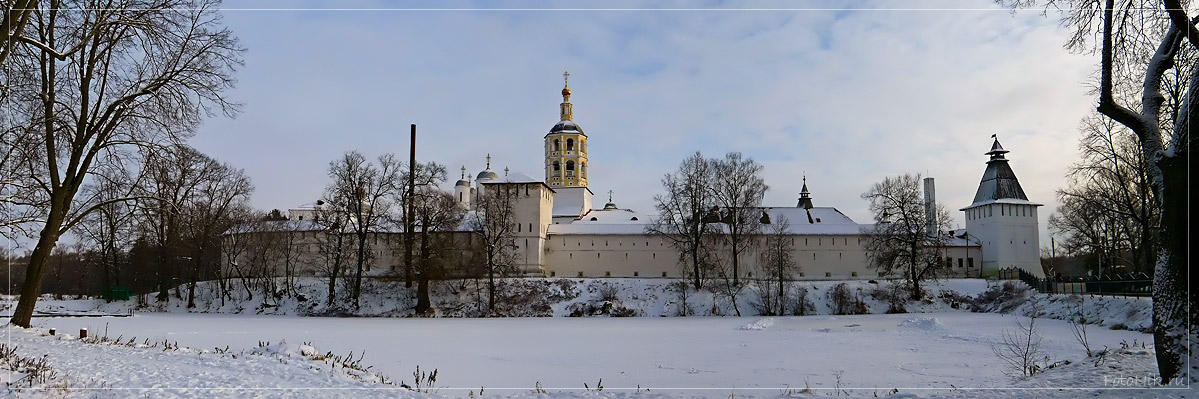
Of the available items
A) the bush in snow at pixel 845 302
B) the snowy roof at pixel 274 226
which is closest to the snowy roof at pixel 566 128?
the snowy roof at pixel 274 226

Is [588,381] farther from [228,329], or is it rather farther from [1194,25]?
[228,329]

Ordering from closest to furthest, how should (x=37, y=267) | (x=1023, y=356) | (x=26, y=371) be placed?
1. (x=26, y=371)
2. (x=1023, y=356)
3. (x=37, y=267)

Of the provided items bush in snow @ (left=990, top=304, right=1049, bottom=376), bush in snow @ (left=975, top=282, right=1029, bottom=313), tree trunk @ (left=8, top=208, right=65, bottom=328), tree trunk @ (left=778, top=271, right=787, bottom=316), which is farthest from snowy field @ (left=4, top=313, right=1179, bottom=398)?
tree trunk @ (left=778, top=271, right=787, bottom=316)

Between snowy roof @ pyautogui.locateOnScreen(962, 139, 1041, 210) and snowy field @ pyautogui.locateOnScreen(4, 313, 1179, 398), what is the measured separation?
2288cm

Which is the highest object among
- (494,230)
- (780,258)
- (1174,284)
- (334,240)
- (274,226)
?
(274,226)

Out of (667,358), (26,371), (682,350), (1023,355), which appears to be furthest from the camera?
(682,350)

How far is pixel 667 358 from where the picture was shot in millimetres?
15203

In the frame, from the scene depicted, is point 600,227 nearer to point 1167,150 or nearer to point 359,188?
point 359,188

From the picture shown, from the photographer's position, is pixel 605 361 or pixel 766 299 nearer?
pixel 605 361

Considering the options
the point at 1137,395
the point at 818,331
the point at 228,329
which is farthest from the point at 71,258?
the point at 1137,395

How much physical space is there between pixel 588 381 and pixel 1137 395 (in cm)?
693

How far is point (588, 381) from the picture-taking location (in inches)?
457

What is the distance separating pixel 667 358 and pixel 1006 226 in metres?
37.9

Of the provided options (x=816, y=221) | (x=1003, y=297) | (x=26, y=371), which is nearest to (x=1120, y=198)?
(x=1003, y=297)
